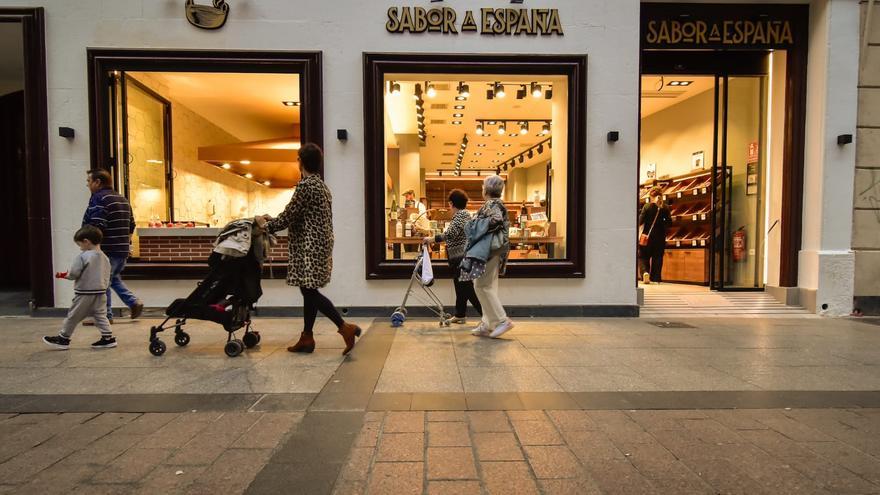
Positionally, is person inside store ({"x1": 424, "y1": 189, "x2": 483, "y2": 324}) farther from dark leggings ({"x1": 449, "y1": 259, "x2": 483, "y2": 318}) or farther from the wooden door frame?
the wooden door frame

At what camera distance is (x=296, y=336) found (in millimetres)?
5516

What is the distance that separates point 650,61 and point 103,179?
29.0 ft

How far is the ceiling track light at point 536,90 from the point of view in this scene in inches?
324

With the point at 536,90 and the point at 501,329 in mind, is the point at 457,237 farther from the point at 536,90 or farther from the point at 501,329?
the point at 536,90

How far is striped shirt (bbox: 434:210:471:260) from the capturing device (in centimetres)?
617

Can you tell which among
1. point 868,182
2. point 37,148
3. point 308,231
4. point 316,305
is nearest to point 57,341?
point 316,305

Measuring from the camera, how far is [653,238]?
32.6 ft

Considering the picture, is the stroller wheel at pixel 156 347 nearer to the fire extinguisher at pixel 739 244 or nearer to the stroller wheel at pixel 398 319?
the stroller wheel at pixel 398 319

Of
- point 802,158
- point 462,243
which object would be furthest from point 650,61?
point 462,243

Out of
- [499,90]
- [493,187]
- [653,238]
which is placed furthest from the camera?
[653,238]

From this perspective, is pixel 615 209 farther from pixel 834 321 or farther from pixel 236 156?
pixel 236 156

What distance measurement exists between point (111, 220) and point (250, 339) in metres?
2.77

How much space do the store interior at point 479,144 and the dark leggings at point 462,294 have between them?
1.02 metres

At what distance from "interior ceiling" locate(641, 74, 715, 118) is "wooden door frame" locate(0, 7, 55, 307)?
34.2ft
